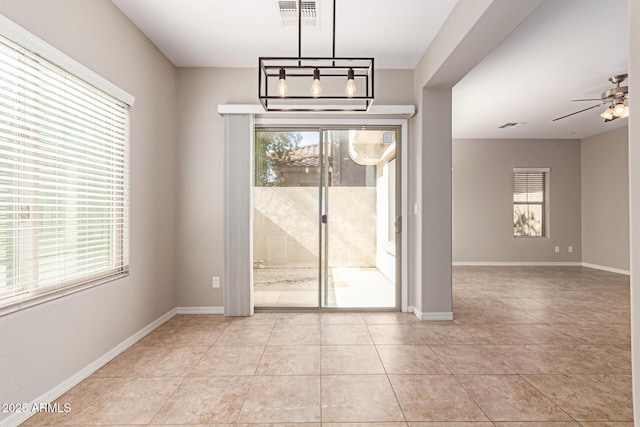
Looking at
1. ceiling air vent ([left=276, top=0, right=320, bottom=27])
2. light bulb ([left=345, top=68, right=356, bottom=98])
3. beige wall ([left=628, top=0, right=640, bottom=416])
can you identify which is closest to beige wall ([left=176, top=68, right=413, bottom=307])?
ceiling air vent ([left=276, top=0, right=320, bottom=27])

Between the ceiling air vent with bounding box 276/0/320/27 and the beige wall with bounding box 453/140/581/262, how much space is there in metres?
5.68

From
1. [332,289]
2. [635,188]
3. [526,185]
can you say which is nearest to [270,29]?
[332,289]

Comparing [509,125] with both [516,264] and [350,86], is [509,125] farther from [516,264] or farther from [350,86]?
[350,86]

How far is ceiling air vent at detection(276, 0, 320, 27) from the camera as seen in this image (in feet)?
9.48

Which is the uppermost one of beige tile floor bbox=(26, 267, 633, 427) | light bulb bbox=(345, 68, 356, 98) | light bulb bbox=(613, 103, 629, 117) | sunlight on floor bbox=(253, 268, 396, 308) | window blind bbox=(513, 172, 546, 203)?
light bulb bbox=(613, 103, 629, 117)

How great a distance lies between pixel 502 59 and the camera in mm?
3836

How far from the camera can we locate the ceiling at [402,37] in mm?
2953

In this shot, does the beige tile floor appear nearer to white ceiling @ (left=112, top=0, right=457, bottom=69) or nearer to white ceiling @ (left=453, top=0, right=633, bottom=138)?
white ceiling @ (left=453, top=0, right=633, bottom=138)

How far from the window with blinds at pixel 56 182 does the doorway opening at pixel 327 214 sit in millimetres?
1566

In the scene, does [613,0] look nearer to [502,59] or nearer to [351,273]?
[502,59]

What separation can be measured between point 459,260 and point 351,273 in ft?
14.7

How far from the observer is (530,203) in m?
8.07

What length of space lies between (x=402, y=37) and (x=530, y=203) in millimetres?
6232

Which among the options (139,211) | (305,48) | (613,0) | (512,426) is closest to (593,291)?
(613,0)
